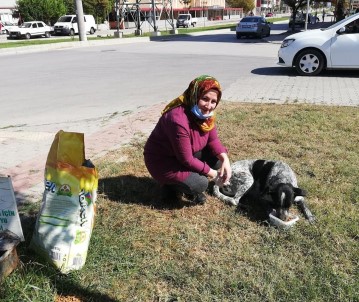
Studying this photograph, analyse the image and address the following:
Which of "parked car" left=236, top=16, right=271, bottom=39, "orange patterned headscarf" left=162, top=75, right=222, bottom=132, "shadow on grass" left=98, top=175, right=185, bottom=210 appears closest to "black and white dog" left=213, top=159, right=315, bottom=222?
"shadow on grass" left=98, top=175, right=185, bottom=210

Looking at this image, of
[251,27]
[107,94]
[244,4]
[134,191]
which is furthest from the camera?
[244,4]

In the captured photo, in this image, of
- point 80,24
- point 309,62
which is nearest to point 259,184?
point 309,62

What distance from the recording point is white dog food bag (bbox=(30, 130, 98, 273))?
258cm

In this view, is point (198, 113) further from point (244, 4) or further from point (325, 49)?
point (244, 4)

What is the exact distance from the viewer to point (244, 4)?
93312mm

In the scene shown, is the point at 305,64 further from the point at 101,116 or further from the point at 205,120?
the point at 205,120

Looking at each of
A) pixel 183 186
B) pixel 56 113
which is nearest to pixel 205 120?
pixel 183 186

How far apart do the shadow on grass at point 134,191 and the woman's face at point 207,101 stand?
1.01 m

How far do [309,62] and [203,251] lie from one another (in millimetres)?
9076

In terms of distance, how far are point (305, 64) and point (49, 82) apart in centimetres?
706

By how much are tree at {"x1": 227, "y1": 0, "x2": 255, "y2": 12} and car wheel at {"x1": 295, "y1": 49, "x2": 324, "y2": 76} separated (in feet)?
287

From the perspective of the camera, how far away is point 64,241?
2598mm

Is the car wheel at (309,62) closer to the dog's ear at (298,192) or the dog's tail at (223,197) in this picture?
the dog's tail at (223,197)

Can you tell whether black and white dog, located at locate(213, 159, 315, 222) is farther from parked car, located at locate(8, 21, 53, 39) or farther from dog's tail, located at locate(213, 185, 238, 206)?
parked car, located at locate(8, 21, 53, 39)
